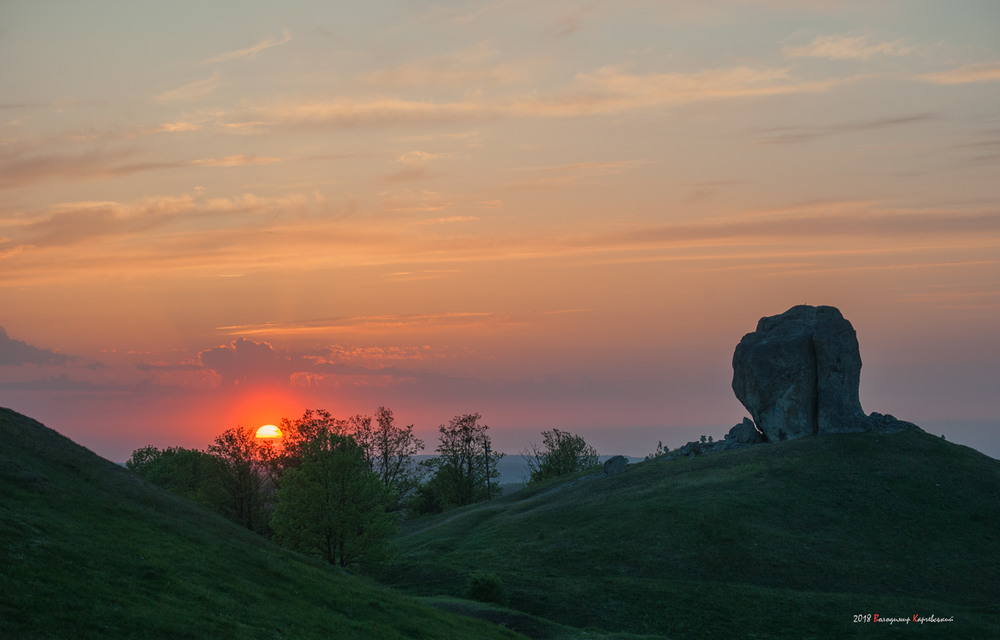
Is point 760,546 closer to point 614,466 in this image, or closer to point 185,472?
point 614,466

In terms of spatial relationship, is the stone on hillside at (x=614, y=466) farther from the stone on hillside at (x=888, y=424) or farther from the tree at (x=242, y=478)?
the tree at (x=242, y=478)

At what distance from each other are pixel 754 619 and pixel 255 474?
2541 inches

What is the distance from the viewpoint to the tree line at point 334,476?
7062 cm

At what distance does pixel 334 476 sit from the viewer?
238ft

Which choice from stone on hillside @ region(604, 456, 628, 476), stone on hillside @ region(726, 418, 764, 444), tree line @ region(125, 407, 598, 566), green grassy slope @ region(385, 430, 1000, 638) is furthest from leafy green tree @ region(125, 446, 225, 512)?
stone on hillside @ region(726, 418, 764, 444)

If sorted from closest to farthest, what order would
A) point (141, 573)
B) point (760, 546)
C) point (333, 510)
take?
point (141, 573), point (333, 510), point (760, 546)

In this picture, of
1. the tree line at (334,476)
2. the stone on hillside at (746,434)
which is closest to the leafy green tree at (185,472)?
the tree line at (334,476)

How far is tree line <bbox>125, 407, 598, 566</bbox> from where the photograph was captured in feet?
232

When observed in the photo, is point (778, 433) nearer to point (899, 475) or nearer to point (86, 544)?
point (899, 475)

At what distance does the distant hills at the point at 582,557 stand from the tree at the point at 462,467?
28594 millimetres

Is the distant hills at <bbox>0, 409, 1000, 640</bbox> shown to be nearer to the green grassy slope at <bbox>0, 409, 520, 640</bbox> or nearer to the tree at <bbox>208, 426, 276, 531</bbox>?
the green grassy slope at <bbox>0, 409, 520, 640</bbox>

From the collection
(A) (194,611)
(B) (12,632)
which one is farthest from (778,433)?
(B) (12,632)

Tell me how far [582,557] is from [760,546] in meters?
17.7

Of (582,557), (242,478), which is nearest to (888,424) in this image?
(582,557)
